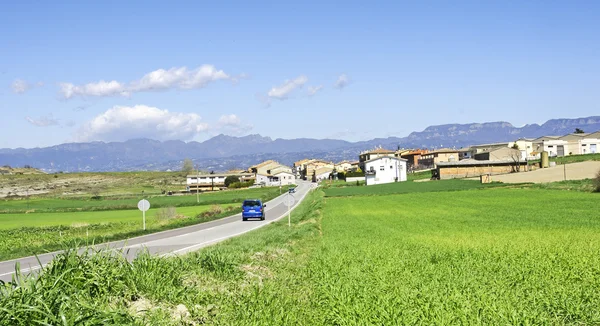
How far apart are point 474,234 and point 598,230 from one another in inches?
214

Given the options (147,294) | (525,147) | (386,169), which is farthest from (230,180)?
(147,294)

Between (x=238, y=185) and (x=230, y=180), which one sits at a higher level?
(x=230, y=180)

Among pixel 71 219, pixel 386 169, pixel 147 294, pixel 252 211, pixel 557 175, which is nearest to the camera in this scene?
pixel 147 294

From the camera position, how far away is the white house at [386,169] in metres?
140

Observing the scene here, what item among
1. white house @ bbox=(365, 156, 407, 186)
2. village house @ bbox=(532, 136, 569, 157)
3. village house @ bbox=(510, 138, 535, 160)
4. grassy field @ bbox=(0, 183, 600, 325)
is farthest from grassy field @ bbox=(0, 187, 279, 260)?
village house @ bbox=(532, 136, 569, 157)

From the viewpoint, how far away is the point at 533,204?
50.3 m

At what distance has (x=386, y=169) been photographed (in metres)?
144

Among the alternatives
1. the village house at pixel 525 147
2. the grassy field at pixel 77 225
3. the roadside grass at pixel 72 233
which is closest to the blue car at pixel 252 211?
the roadside grass at pixel 72 233

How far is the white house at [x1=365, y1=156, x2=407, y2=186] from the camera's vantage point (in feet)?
461

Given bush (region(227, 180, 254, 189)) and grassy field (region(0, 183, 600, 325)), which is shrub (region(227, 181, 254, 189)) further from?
grassy field (region(0, 183, 600, 325))

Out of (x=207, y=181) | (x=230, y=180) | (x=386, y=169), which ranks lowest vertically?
(x=207, y=181)

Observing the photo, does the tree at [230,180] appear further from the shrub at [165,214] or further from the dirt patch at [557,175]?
the shrub at [165,214]

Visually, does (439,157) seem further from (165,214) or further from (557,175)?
(165,214)

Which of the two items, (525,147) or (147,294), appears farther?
(525,147)
